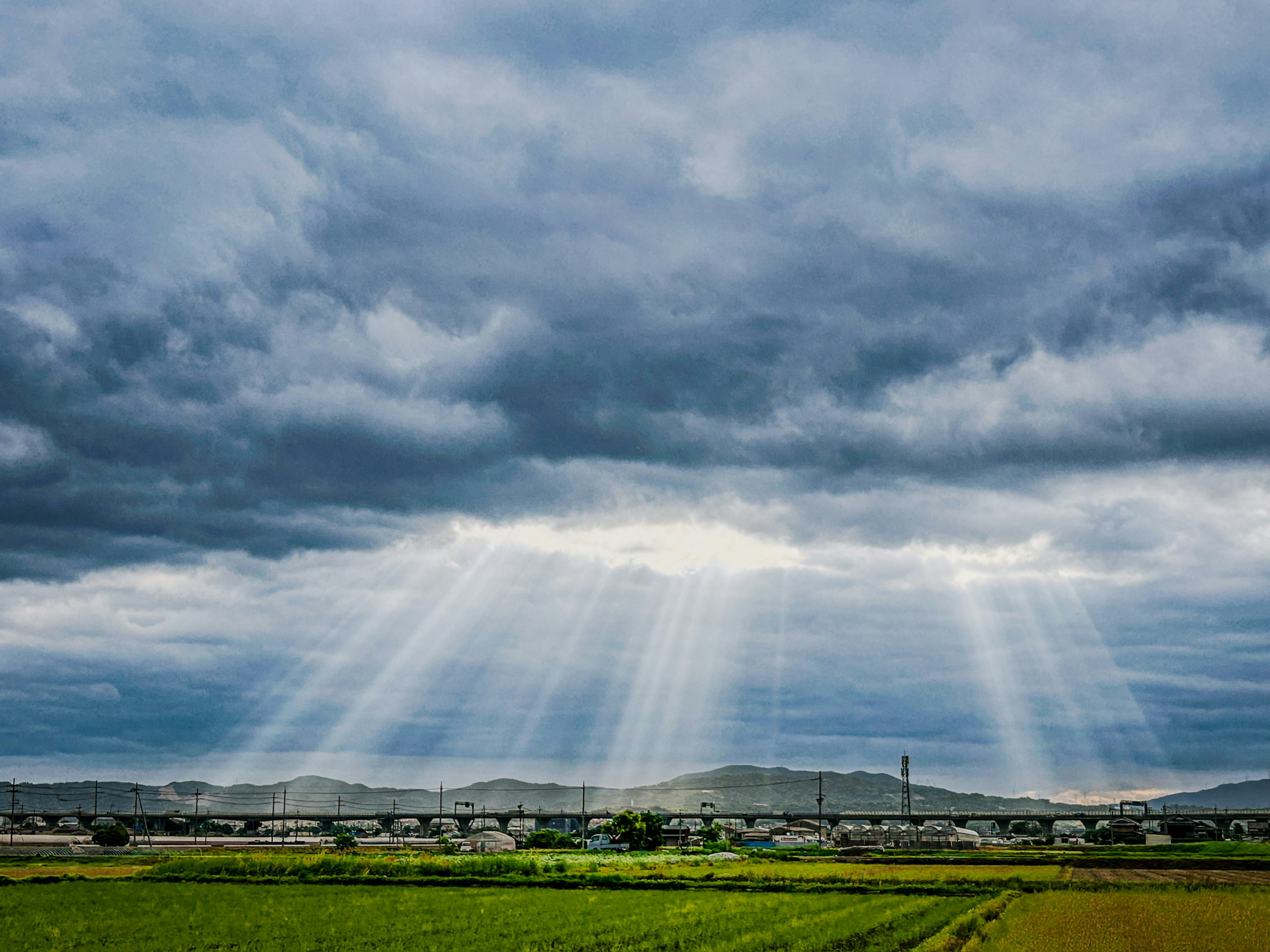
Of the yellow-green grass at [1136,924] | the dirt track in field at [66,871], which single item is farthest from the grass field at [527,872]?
the yellow-green grass at [1136,924]

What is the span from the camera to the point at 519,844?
188m

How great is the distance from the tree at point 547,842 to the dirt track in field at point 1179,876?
95.8m

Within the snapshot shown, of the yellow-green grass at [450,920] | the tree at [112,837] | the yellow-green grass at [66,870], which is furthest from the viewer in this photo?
the tree at [112,837]

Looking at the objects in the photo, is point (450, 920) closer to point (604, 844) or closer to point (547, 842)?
point (604, 844)

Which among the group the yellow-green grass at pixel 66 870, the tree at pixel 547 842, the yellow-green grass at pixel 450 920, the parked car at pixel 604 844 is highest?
the yellow-green grass at pixel 450 920

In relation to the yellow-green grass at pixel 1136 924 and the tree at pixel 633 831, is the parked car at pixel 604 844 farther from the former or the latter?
the yellow-green grass at pixel 1136 924

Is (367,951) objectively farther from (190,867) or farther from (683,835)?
(683,835)

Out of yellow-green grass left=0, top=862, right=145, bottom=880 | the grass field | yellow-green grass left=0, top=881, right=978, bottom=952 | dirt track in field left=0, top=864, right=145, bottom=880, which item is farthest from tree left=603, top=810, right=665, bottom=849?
yellow-green grass left=0, top=881, right=978, bottom=952

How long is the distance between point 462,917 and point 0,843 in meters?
149

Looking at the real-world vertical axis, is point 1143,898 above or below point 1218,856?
above

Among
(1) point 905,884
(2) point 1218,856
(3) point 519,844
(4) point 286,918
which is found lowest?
(3) point 519,844

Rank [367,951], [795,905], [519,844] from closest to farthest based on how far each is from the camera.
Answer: [367,951] → [795,905] → [519,844]

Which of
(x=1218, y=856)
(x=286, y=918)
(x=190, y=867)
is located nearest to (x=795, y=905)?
(x=286, y=918)

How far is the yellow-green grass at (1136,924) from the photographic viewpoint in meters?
34.0
